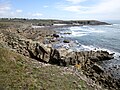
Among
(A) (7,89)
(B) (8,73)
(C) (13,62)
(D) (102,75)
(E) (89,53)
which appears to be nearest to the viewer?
(A) (7,89)

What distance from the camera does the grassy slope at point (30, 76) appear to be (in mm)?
13922

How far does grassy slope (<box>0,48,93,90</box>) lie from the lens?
13922 millimetres

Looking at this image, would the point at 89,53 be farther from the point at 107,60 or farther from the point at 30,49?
the point at 30,49

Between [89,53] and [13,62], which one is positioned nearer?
[13,62]

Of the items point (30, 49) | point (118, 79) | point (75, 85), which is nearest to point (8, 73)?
point (75, 85)

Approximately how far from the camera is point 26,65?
16.8m

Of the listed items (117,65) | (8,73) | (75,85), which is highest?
(8,73)

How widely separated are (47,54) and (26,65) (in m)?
9.40

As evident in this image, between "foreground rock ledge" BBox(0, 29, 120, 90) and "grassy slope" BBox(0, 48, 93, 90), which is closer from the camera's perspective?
"grassy slope" BBox(0, 48, 93, 90)

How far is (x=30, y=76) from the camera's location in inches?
596

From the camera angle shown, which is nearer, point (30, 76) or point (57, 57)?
point (30, 76)

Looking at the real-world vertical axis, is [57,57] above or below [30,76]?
below

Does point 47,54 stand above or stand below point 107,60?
above

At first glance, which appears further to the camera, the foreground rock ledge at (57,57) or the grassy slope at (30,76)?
the foreground rock ledge at (57,57)
